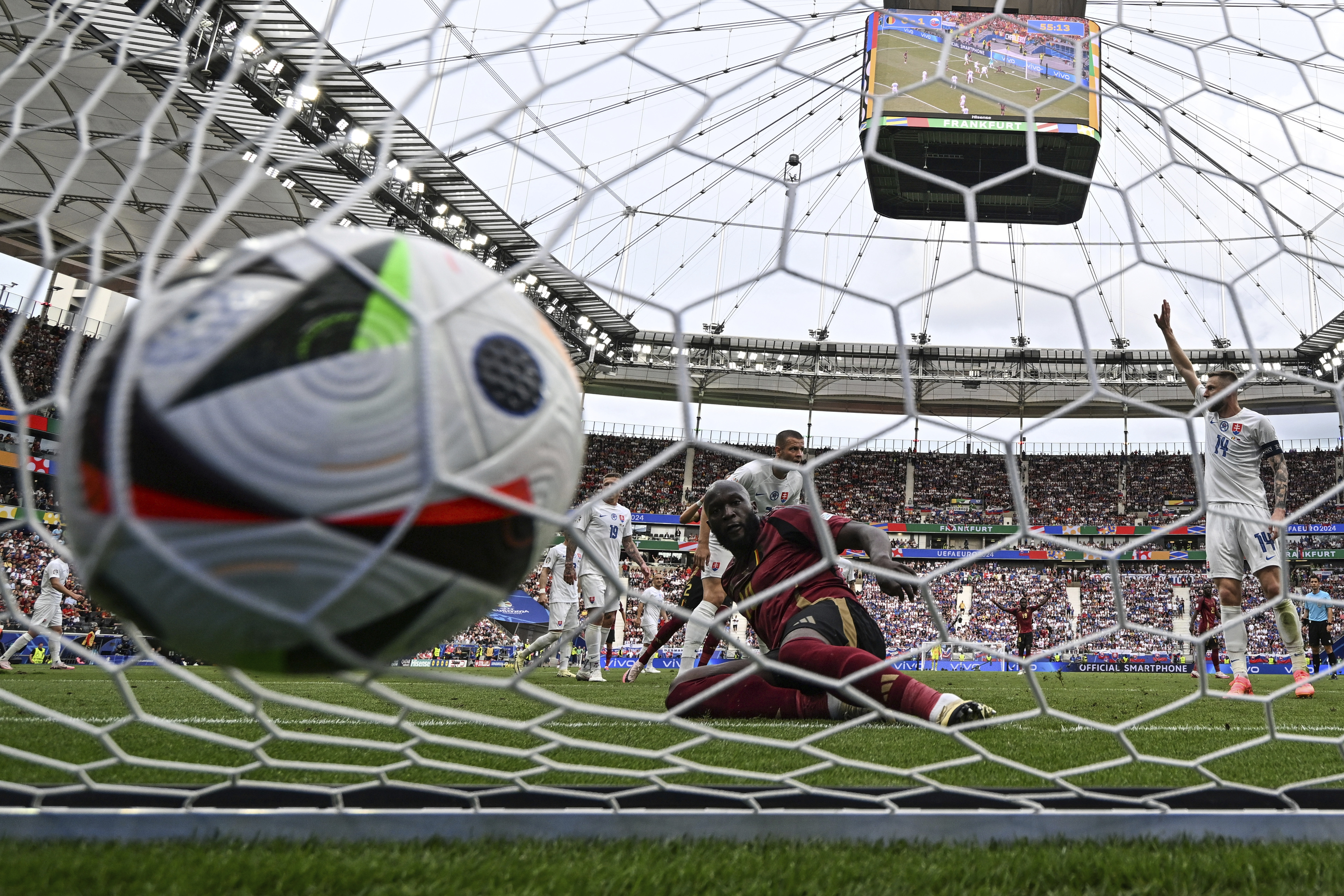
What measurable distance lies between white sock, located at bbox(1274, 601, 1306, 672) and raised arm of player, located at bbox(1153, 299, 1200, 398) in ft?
6.94

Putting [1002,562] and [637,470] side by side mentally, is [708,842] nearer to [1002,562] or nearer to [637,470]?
[637,470]

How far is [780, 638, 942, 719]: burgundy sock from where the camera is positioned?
9.55 feet

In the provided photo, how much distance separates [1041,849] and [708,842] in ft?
2.01

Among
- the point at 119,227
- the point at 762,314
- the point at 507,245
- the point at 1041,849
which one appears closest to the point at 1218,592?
the point at 1041,849

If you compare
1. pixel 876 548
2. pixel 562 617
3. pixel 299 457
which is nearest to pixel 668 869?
pixel 299 457

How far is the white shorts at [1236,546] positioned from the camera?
5.09m

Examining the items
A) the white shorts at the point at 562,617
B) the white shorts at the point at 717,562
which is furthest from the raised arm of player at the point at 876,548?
the white shorts at the point at 562,617

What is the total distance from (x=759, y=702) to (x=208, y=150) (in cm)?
1125

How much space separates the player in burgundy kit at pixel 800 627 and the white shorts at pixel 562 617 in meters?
4.90

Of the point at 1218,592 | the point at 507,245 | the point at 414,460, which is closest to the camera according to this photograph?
the point at 414,460

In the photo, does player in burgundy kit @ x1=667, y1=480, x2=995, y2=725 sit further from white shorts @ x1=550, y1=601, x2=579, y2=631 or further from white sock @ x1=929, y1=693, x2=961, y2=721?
white shorts @ x1=550, y1=601, x2=579, y2=631

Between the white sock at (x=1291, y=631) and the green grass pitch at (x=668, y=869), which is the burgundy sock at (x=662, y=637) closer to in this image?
the white sock at (x=1291, y=631)

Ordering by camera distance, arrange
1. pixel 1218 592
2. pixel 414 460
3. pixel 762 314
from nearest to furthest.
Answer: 1. pixel 414 460
2. pixel 1218 592
3. pixel 762 314

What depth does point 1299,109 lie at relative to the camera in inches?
101
